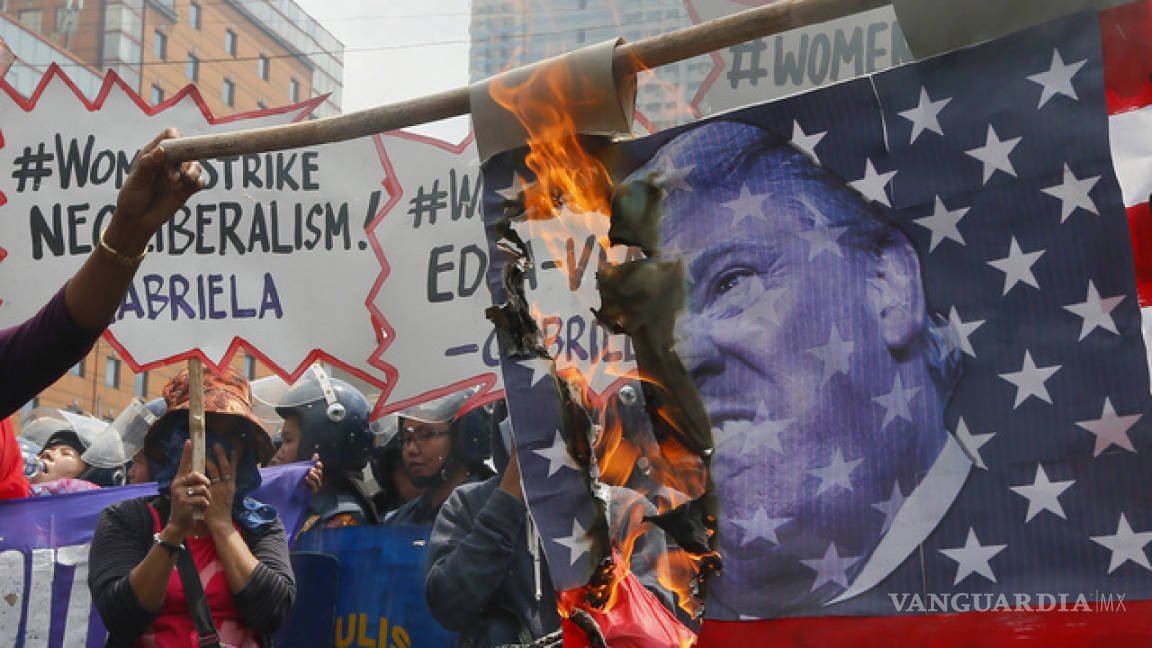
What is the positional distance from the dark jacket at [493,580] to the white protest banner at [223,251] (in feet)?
3.80

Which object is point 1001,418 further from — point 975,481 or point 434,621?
point 434,621

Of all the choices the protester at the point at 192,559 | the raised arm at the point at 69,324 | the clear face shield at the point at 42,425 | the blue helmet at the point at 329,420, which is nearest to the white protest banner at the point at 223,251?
the protester at the point at 192,559

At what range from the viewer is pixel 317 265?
219 inches

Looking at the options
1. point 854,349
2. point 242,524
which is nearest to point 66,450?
point 242,524

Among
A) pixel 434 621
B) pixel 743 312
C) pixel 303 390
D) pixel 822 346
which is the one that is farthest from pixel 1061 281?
pixel 303 390

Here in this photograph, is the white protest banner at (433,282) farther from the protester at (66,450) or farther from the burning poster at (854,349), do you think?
the burning poster at (854,349)

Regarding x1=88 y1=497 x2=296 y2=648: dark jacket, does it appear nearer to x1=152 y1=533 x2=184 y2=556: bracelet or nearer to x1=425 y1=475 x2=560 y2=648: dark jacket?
x1=152 y1=533 x2=184 y2=556: bracelet

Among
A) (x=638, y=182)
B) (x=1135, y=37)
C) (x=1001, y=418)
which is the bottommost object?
(x=1001, y=418)

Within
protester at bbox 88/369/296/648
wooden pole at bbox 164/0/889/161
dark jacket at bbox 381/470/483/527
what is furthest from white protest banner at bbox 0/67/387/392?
wooden pole at bbox 164/0/889/161

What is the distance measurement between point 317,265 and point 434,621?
165 centimetres

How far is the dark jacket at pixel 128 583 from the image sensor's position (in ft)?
13.7

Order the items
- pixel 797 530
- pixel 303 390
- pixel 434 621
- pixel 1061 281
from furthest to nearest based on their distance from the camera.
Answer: pixel 303 390, pixel 434 621, pixel 797 530, pixel 1061 281

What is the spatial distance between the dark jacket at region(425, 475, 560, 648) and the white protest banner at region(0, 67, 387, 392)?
116 cm

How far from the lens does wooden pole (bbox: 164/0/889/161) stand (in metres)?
2.52
